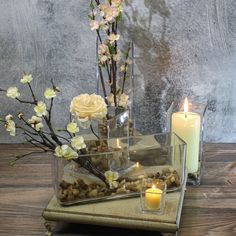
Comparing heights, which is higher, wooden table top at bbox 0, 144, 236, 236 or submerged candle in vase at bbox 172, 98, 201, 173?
submerged candle in vase at bbox 172, 98, 201, 173

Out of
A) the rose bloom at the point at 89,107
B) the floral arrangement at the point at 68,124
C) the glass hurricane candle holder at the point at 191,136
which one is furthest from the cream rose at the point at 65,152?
the glass hurricane candle holder at the point at 191,136

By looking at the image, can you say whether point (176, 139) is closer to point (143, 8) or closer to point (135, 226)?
point (135, 226)

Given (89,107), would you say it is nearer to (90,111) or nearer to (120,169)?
(90,111)

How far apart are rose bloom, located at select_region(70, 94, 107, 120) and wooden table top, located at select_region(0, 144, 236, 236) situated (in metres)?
0.20

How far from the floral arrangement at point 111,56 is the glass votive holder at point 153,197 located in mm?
342

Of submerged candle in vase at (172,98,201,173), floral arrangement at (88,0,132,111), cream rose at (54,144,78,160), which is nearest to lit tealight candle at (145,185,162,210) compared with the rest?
cream rose at (54,144,78,160)

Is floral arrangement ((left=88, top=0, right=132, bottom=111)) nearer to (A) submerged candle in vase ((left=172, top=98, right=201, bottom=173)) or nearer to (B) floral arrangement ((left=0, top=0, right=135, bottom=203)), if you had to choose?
(B) floral arrangement ((left=0, top=0, right=135, bottom=203))

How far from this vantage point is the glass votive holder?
2.43 ft

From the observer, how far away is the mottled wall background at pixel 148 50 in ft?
3.99

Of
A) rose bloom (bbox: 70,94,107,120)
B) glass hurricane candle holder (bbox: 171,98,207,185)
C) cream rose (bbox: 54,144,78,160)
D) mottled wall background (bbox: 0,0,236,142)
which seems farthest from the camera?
mottled wall background (bbox: 0,0,236,142)

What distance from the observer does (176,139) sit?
889mm

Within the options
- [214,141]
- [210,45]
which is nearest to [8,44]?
[210,45]

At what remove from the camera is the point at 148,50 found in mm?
1243

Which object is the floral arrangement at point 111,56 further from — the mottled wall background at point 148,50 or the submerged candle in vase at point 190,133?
the submerged candle in vase at point 190,133
